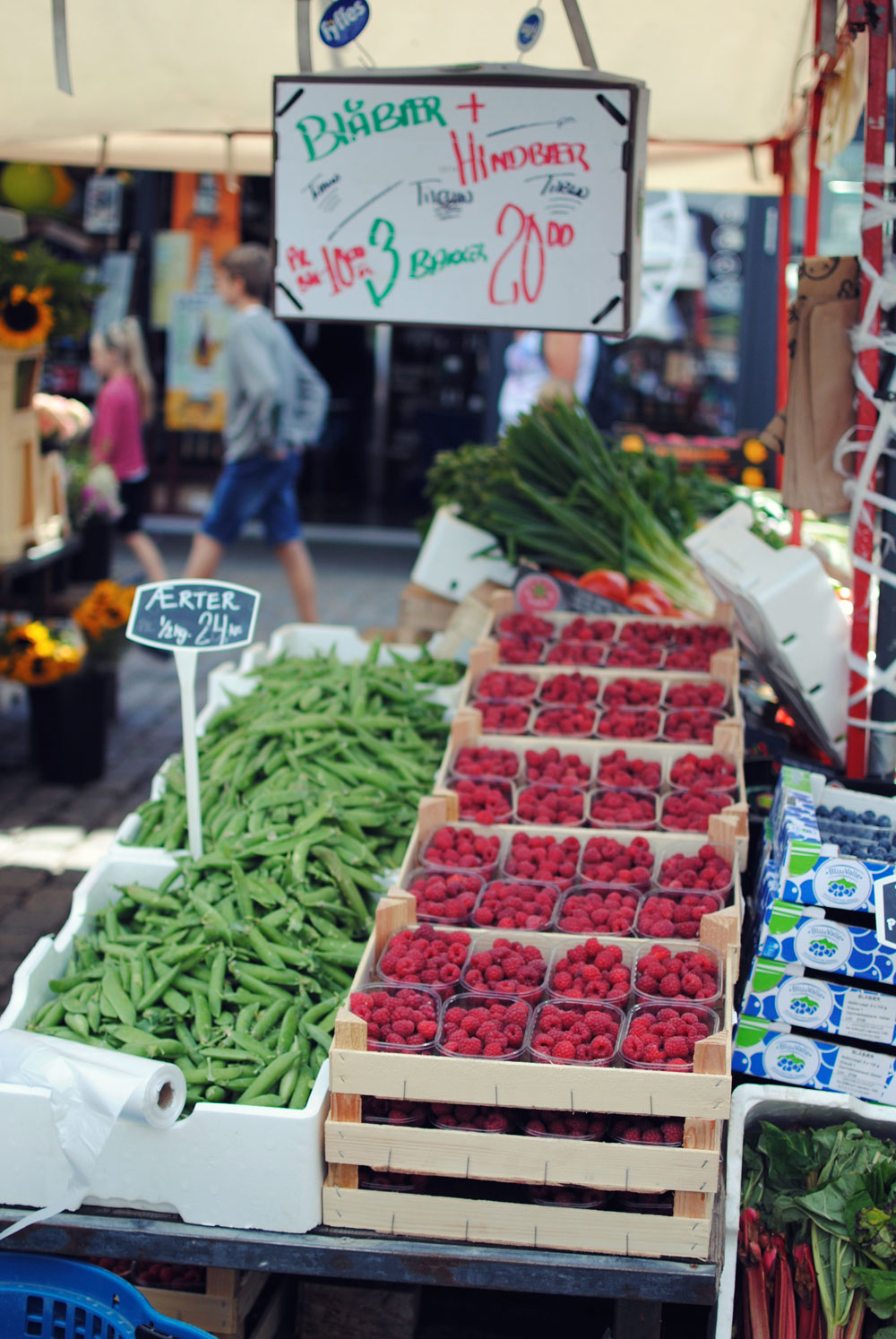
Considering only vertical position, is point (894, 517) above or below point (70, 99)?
below

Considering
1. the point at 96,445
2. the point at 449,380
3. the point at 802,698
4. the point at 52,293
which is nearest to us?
the point at 802,698

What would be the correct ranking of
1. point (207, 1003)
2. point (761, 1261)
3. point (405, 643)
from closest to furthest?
point (761, 1261), point (207, 1003), point (405, 643)

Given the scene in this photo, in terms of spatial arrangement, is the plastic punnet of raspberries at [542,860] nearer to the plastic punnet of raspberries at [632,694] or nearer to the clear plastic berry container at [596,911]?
the clear plastic berry container at [596,911]

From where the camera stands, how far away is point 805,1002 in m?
2.87

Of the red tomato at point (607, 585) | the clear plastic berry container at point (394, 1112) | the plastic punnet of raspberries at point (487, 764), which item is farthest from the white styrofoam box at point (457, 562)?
the clear plastic berry container at point (394, 1112)

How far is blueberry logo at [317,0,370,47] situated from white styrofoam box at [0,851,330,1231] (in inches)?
103

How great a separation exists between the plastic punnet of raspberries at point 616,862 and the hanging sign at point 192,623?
103cm

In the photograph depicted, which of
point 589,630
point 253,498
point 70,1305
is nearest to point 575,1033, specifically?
point 70,1305

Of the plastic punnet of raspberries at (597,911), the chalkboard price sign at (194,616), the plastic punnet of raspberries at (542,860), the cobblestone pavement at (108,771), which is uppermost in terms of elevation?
the chalkboard price sign at (194,616)

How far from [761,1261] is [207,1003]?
1.33 metres

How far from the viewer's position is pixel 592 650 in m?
4.26

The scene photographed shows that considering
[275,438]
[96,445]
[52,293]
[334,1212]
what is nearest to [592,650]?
[334,1212]

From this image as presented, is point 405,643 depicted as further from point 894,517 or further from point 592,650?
point 894,517

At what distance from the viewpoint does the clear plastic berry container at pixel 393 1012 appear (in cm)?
249
